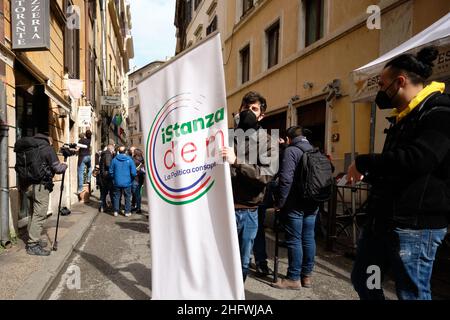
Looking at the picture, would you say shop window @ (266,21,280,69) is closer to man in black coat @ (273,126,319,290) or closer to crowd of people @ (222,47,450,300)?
man in black coat @ (273,126,319,290)

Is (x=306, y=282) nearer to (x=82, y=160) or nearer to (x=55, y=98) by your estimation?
(x=55, y=98)

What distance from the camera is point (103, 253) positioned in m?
4.65

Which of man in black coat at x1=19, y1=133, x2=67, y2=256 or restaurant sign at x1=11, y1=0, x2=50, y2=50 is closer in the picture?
man in black coat at x1=19, y1=133, x2=67, y2=256

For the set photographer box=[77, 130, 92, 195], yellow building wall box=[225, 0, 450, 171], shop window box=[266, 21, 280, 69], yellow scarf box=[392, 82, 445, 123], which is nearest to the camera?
yellow scarf box=[392, 82, 445, 123]

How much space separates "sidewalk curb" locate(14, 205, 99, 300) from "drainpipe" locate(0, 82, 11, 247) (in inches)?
27.8

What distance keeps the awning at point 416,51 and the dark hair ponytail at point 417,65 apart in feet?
6.81

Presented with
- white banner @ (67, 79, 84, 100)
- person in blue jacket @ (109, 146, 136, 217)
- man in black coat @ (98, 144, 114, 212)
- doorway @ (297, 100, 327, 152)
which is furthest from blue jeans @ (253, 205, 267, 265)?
white banner @ (67, 79, 84, 100)

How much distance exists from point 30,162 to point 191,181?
304 cm

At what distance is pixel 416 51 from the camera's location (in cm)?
368

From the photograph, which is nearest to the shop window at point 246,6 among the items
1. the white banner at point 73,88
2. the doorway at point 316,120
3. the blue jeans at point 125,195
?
the doorway at point 316,120

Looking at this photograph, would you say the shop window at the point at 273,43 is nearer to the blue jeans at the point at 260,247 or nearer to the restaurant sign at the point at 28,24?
the restaurant sign at the point at 28,24

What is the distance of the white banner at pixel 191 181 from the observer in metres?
2.07

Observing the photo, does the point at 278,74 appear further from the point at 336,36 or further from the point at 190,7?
the point at 190,7

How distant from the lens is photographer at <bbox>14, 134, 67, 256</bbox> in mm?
4207
